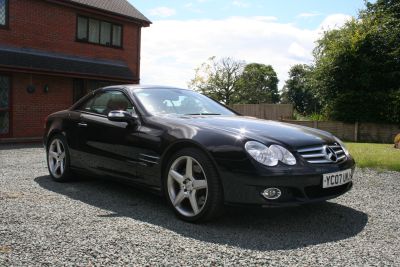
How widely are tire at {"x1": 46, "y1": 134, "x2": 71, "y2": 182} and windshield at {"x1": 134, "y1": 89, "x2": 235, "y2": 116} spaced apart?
1531 mm

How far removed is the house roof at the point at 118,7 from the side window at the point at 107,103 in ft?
36.6

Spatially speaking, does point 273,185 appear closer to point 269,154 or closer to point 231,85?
point 269,154

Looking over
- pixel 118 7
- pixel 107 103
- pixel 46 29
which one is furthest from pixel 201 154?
pixel 118 7

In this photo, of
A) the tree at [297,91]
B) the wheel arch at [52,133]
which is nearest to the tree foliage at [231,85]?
the tree at [297,91]

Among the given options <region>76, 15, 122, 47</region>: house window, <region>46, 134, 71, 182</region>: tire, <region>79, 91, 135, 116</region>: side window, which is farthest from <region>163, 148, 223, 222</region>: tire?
<region>76, 15, 122, 47</region>: house window

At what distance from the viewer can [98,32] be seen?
1706cm

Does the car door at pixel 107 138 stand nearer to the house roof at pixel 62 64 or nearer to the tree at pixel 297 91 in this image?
the house roof at pixel 62 64

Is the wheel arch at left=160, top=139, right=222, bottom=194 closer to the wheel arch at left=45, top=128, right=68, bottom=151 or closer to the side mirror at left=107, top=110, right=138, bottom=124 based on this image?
the side mirror at left=107, top=110, right=138, bottom=124

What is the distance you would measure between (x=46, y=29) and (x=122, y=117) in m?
11.9

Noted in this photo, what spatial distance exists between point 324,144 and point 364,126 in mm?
19211

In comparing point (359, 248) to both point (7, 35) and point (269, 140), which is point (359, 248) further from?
point (7, 35)

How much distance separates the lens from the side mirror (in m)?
4.73

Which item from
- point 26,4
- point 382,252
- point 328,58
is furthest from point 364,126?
point 382,252

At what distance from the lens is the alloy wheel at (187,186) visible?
4.09 metres
